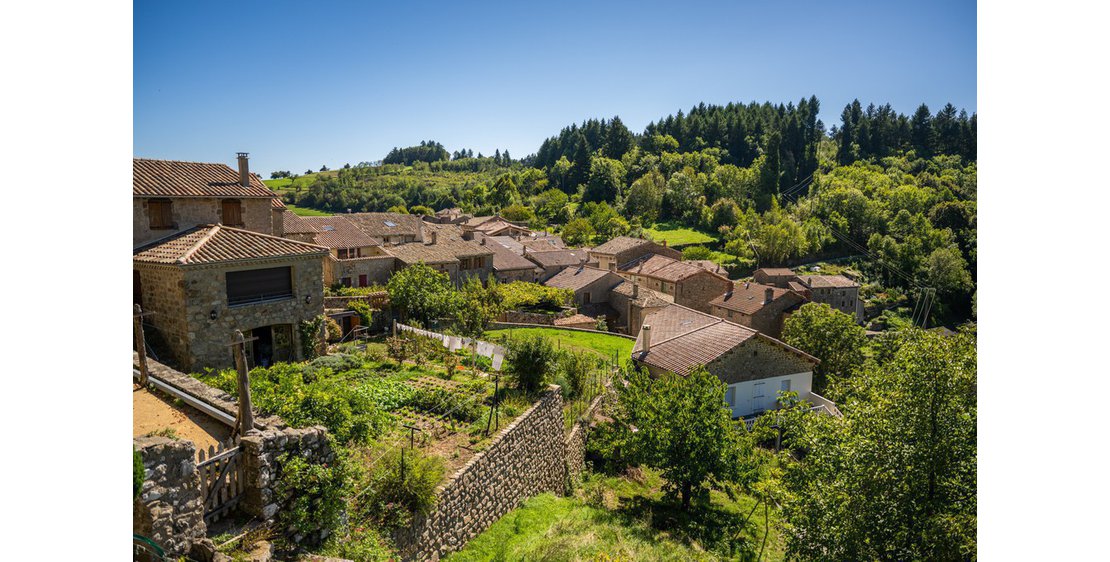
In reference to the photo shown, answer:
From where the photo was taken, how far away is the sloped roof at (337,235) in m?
31.2

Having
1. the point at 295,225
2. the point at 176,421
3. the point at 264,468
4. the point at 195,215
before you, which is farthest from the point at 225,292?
the point at 295,225

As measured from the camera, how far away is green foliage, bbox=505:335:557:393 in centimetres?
1400

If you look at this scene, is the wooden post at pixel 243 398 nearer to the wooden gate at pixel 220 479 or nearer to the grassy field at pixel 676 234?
the wooden gate at pixel 220 479

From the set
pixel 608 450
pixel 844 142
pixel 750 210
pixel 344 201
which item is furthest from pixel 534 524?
pixel 844 142

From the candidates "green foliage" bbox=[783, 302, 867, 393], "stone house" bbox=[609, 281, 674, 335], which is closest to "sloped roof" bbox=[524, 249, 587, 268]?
"stone house" bbox=[609, 281, 674, 335]

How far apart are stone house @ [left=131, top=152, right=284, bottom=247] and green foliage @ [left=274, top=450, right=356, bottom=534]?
1041 cm

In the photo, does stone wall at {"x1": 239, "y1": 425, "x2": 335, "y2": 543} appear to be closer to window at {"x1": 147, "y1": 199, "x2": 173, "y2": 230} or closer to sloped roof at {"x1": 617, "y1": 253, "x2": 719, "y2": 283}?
window at {"x1": 147, "y1": 199, "x2": 173, "y2": 230}

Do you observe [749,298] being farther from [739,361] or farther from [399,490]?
[399,490]

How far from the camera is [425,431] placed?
1097 centimetres

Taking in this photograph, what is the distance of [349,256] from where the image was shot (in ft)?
105

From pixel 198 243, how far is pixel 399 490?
8583 millimetres

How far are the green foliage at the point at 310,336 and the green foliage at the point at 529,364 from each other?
5395mm

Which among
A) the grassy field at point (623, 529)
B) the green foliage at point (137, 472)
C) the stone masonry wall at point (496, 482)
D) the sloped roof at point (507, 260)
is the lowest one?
the grassy field at point (623, 529)

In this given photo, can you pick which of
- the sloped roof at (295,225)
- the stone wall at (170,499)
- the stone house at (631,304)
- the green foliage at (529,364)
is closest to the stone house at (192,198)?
the green foliage at (529,364)
